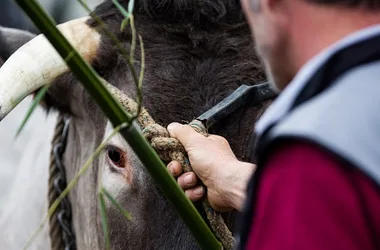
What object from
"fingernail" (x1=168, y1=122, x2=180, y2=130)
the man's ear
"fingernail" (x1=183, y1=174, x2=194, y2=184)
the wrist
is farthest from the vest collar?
the man's ear

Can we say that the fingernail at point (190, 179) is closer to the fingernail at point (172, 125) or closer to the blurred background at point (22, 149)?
the fingernail at point (172, 125)

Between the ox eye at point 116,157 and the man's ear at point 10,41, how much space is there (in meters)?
0.76

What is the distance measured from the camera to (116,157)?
10.2 ft

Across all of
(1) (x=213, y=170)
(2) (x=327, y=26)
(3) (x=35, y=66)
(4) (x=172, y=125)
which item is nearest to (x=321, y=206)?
(2) (x=327, y=26)

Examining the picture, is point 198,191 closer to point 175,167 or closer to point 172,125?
point 175,167

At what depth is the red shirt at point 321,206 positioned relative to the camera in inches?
46.3

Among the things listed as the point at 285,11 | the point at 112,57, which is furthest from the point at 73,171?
the point at 285,11

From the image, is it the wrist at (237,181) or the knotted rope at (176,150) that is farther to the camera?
the knotted rope at (176,150)

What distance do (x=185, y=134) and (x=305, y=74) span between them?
1.53 meters

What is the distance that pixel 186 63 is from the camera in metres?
3.15

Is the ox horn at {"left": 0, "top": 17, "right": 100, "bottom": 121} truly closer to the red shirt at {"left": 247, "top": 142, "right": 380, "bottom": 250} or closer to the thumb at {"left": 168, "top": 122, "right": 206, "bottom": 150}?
the thumb at {"left": 168, "top": 122, "right": 206, "bottom": 150}

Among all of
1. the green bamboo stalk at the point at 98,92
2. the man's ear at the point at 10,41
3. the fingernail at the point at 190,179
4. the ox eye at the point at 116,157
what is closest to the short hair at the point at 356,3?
the green bamboo stalk at the point at 98,92

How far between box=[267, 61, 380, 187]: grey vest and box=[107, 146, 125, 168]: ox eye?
184 centimetres

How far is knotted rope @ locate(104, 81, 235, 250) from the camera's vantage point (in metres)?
2.75
